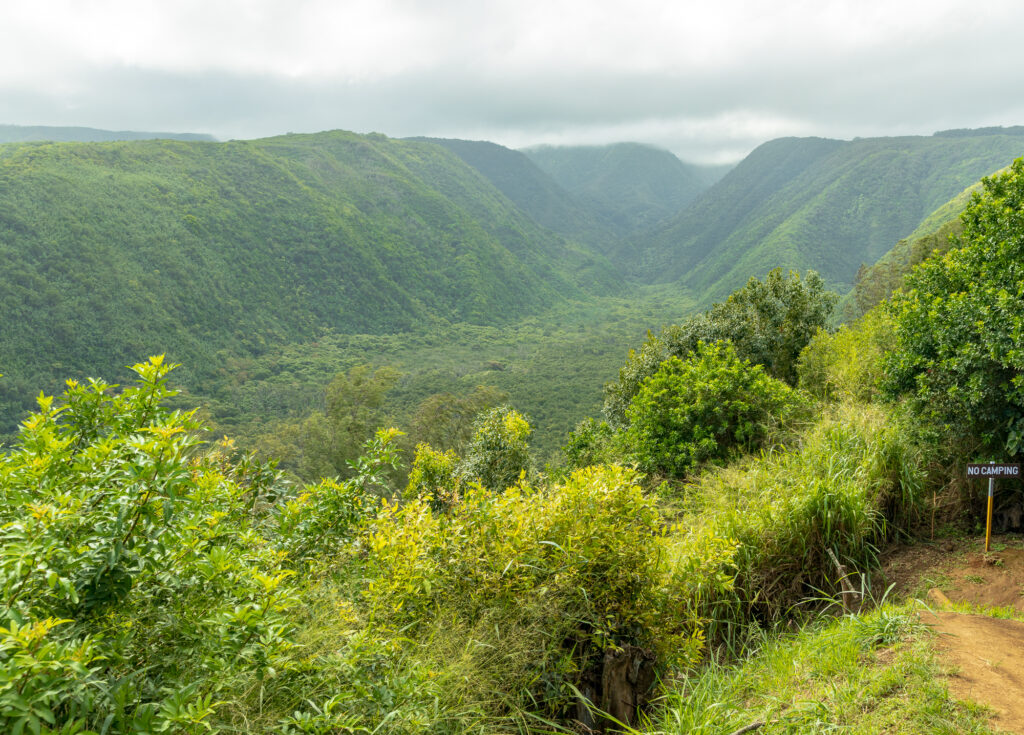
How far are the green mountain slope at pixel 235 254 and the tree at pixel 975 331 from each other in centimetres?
6112

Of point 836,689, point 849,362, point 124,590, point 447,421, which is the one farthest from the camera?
point 447,421

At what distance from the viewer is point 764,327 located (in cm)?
1334

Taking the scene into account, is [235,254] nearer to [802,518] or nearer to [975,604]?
[802,518]

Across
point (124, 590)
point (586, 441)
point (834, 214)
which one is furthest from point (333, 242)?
point (124, 590)

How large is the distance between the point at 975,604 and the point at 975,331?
2556 mm

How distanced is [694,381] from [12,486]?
7.69 meters

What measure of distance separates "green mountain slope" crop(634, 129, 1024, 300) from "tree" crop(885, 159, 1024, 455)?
116 m

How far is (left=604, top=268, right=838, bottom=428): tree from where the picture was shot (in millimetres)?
13016

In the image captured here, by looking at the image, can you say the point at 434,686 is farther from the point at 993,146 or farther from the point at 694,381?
the point at 993,146

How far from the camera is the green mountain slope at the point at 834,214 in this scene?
12225 centimetres

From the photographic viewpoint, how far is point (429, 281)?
124m

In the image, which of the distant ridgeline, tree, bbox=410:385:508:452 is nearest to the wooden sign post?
tree, bbox=410:385:508:452

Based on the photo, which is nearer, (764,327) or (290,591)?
(290,591)

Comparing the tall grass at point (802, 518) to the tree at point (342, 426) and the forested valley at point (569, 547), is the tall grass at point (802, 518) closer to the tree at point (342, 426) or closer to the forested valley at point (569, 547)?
the forested valley at point (569, 547)
